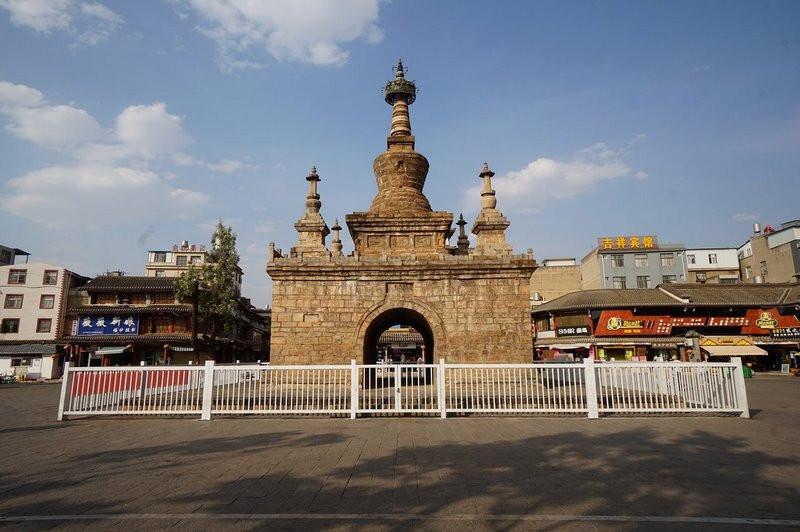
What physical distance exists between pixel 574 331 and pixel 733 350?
1127 cm

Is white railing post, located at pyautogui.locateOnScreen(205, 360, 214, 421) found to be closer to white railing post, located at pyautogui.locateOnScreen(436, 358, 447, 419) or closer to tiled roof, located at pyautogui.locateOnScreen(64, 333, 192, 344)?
white railing post, located at pyautogui.locateOnScreen(436, 358, 447, 419)

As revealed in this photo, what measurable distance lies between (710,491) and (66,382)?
1267 centimetres

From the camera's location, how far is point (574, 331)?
37.9 meters

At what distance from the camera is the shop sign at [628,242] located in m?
48.0

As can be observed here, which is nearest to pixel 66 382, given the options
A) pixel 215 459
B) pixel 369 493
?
pixel 215 459

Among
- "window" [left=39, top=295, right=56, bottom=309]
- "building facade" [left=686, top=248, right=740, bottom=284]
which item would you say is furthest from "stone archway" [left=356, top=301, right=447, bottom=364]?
"building facade" [left=686, top=248, right=740, bottom=284]

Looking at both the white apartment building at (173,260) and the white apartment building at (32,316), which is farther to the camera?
the white apartment building at (173,260)

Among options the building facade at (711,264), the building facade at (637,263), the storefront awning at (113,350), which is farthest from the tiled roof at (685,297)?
the storefront awning at (113,350)

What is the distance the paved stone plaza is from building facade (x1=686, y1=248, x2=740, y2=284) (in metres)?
47.4

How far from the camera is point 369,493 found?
512cm

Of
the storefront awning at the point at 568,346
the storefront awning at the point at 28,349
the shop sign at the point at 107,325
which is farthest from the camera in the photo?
the shop sign at the point at 107,325

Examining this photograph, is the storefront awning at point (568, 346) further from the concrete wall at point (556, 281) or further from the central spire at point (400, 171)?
the central spire at point (400, 171)

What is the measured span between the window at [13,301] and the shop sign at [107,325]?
243 inches

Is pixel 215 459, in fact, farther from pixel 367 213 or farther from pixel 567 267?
pixel 567 267
